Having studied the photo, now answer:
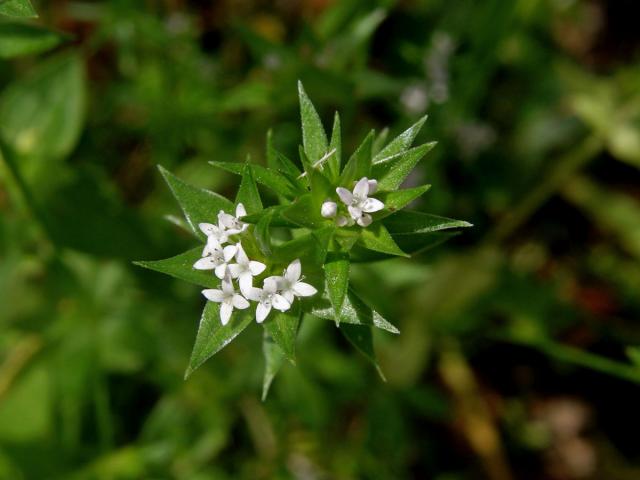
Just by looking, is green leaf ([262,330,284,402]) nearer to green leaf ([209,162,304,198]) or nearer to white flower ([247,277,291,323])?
white flower ([247,277,291,323])

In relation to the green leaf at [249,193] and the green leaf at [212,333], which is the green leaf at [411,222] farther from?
the green leaf at [212,333]

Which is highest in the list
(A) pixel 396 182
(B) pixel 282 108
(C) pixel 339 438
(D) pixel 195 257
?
(A) pixel 396 182

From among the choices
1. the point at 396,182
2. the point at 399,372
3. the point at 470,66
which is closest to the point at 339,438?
the point at 399,372

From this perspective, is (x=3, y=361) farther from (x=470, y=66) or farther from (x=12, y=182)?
(x=470, y=66)

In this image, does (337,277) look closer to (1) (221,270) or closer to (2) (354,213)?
(2) (354,213)

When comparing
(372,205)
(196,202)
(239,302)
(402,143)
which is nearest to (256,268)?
(239,302)

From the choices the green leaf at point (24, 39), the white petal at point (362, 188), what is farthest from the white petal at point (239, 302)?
the green leaf at point (24, 39)
